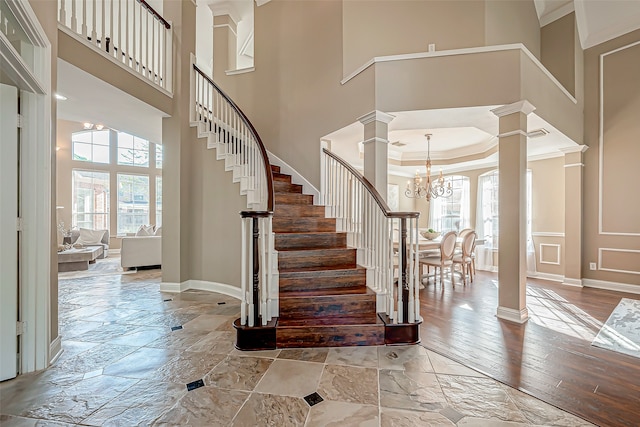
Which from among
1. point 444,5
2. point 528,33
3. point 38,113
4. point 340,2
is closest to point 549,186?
point 528,33

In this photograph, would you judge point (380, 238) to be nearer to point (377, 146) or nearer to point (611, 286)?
point (377, 146)

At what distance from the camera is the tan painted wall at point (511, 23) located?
11.7 ft

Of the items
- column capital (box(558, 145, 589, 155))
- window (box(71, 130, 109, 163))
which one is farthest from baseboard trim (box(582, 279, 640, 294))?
window (box(71, 130, 109, 163))

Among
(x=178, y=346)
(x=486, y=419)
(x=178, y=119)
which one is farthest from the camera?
(x=178, y=119)

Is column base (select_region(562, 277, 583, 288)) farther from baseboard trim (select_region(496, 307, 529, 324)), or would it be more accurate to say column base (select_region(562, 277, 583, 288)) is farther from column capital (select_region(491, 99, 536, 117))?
column capital (select_region(491, 99, 536, 117))

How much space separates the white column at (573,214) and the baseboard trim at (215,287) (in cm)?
543

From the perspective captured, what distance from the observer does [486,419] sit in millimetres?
1611

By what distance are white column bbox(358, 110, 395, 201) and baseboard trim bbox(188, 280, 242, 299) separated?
7.70 feet

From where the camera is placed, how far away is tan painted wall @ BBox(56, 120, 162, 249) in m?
7.89

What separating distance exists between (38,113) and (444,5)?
453cm

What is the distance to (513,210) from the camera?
10.3ft

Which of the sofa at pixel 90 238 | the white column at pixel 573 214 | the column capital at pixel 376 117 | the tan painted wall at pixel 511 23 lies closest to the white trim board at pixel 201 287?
the column capital at pixel 376 117

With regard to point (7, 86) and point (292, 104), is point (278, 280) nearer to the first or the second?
point (7, 86)

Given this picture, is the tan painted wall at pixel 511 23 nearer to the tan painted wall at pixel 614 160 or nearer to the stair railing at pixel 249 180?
the tan painted wall at pixel 614 160
